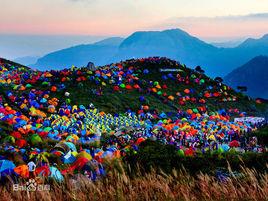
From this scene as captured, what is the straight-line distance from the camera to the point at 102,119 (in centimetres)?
3703

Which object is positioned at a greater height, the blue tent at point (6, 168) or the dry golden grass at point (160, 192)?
the dry golden grass at point (160, 192)

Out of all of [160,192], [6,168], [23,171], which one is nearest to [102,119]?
[6,168]

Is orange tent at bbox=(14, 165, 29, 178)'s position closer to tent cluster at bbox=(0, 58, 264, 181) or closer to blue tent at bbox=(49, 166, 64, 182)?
tent cluster at bbox=(0, 58, 264, 181)

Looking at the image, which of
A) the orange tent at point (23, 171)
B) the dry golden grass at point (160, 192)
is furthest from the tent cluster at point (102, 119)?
the dry golden grass at point (160, 192)

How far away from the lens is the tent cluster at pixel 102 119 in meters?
16.1

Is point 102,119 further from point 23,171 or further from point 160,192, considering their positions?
point 160,192

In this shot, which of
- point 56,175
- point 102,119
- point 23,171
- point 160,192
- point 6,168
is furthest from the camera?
point 102,119

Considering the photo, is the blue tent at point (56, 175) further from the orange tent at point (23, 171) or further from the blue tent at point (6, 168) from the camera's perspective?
the blue tent at point (6, 168)

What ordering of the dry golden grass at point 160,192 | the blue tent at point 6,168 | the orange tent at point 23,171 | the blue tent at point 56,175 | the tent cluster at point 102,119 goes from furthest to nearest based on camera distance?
the tent cluster at point 102,119, the blue tent at point 6,168, the orange tent at point 23,171, the blue tent at point 56,175, the dry golden grass at point 160,192

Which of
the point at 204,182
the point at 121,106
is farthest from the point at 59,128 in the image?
the point at 204,182

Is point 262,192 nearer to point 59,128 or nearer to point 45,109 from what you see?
point 59,128

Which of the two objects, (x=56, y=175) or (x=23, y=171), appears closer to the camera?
(x=56, y=175)

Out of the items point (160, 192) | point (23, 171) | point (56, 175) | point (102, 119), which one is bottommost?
point (102, 119)

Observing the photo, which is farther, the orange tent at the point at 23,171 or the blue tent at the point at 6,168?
the blue tent at the point at 6,168
